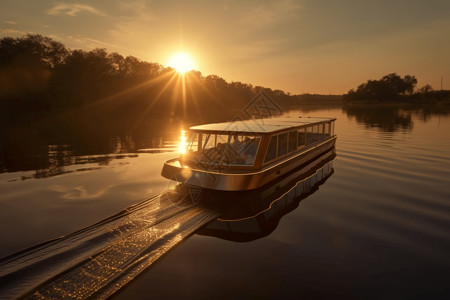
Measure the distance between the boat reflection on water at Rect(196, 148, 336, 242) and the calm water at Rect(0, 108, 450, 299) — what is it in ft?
0.19

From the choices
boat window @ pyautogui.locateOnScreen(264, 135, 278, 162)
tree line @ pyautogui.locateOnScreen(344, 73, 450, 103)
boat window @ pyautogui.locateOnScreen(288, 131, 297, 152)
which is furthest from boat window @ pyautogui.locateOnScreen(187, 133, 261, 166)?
tree line @ pyautogui.locateOnScreen(344, 73, 450, 103)

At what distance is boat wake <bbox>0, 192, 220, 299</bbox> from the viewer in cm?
480

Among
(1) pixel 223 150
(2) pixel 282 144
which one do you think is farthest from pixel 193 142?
(2) pixel 282 144

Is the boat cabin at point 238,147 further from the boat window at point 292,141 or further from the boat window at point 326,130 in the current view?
the boat window at point 326,130

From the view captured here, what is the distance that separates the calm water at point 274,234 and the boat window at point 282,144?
1.57m

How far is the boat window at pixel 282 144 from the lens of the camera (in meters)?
12.1

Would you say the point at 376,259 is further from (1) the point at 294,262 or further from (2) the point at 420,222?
(2) the point at 420,222

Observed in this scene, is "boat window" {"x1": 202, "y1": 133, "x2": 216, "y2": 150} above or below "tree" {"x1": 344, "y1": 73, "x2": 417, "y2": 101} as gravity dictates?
below

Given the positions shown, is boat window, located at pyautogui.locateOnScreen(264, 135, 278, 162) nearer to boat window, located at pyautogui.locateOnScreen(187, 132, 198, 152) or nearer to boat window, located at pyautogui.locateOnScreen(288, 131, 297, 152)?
boat window, located at pyautogui.locateOnScreen(288, 131, 297, 152)

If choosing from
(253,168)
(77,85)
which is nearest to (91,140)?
(253,168)

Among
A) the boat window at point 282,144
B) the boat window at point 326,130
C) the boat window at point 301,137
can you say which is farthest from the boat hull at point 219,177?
the boat window at point 326,130

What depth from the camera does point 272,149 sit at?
11453mm

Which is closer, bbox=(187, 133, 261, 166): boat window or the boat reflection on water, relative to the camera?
the boat reflection on water

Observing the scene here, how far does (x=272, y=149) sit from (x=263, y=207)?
2.97 meters
